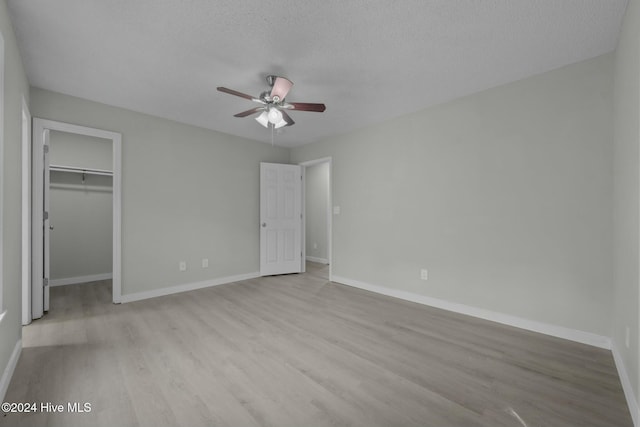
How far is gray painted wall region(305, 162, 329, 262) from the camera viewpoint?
22.2ft

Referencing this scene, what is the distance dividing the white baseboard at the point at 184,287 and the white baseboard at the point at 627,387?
4.46m

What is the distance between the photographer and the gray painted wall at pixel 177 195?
11.8ft

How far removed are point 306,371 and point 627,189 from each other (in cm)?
253

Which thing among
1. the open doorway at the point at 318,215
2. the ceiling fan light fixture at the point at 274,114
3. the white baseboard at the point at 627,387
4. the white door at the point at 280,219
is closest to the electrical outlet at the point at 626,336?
the white baseboard at the point at 627,387

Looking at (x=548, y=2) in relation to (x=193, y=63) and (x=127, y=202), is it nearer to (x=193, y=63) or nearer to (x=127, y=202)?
(x=193, y=63)

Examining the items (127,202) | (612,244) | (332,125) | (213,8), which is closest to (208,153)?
(127,202)

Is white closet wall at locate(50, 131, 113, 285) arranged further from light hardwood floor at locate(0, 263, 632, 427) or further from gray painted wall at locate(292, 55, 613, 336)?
gray painted wall at locate(292, 55, 613, 336)

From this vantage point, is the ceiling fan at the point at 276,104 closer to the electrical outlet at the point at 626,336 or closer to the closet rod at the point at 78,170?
the electrical outlet at the point at 626,336

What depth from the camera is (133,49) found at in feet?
7.62

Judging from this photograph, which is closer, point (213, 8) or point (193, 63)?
point (213, 8)

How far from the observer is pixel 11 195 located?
77.9 inches

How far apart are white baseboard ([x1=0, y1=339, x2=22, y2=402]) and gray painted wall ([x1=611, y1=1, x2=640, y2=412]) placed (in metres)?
3.67

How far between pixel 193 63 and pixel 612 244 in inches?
155

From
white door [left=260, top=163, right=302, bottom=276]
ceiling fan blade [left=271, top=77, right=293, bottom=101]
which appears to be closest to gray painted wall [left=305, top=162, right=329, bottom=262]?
white door [left=260, top=163, right=302, bottom=276]
